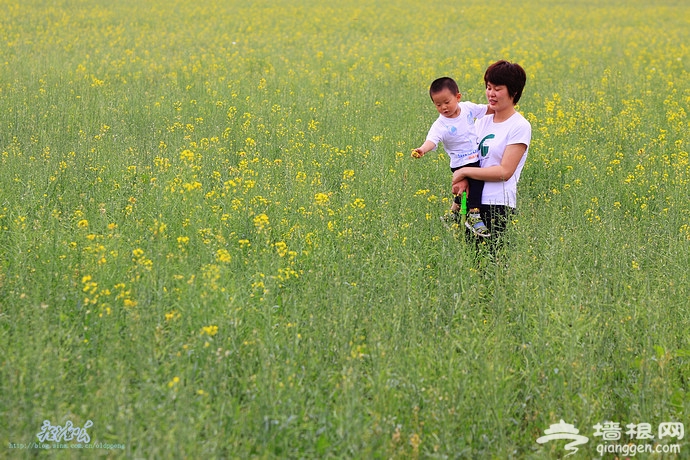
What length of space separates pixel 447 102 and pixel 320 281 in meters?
1.64

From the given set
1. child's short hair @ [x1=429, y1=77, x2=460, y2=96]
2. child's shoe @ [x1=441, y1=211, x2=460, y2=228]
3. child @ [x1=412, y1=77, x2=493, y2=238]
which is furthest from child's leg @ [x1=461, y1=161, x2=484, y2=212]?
child's short hair @ [x1=429, y1=77, x2=460, y2=96]

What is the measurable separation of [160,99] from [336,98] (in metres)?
2.29

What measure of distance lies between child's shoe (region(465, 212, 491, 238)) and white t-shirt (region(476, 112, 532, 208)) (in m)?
0.12

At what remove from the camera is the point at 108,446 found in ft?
8.91

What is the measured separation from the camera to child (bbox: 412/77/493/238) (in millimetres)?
4734

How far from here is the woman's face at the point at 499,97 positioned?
14.7 feet

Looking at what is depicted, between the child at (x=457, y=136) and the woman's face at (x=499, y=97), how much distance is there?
0.27 metres

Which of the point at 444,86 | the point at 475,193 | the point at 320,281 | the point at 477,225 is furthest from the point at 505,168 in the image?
the point at 320,281

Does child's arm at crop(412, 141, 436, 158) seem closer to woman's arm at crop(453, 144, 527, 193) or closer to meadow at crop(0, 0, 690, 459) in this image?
woman's arm at crop(453, 144, 527, 193)

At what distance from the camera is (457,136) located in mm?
4836

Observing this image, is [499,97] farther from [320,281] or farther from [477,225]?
[320,281]

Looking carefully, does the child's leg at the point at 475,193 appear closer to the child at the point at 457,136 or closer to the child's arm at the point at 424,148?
the child at the point at 457,136

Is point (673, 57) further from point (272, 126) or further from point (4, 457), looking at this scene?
point (4, 457)

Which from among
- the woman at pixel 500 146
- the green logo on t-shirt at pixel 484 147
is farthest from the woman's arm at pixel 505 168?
the green logo on t-shirt at pixel 484 147
